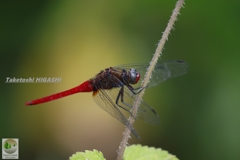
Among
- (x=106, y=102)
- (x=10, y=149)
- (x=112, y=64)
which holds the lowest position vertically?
(x=10, y=149)

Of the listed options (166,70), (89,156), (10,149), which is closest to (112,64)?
(166,70)

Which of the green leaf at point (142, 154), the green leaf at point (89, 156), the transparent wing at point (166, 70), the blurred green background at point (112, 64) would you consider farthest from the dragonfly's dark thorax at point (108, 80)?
the blurred green background at point (112, 64)

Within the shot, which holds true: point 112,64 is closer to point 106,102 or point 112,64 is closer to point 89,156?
point 106,102

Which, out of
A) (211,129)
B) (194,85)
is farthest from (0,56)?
(211,129)

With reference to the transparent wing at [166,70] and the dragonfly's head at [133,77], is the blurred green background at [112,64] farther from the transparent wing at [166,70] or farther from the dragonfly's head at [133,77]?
the dragonfly's head at [133,77]

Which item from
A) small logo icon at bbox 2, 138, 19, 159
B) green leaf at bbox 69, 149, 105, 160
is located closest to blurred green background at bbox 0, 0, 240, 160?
small logo icon at bbox 2, 138, 19, 159
